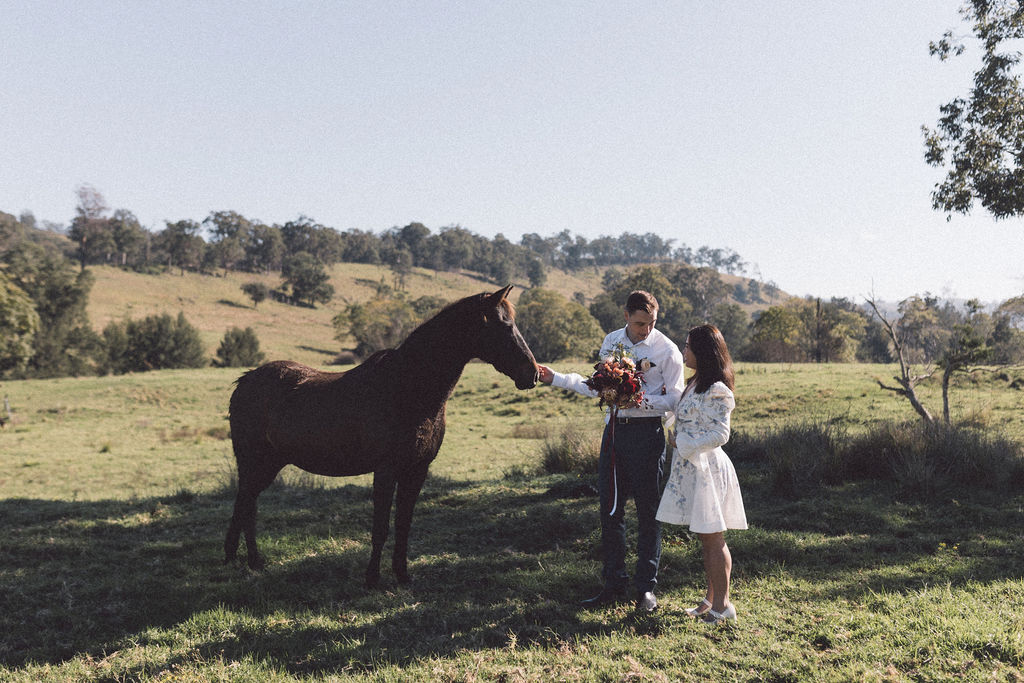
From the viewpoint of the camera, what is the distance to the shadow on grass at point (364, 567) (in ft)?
15.1

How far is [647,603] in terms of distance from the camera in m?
4.89

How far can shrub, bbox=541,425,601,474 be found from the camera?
428 inches

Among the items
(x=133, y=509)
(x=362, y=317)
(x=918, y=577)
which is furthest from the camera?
(x=362, y=317)

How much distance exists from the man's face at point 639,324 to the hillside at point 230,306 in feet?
180

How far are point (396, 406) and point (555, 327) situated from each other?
186ft

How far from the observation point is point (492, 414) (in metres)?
24.9

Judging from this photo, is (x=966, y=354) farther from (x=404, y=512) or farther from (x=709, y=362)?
(x=404, y=512)

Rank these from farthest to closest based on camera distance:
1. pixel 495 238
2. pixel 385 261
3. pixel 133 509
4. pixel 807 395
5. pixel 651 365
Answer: pixel 495 238, pixel 385 261, pixel 807 395, pixel 133 509, pixel 651 365

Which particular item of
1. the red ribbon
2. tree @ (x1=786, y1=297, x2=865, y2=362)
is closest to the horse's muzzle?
the red ribbon

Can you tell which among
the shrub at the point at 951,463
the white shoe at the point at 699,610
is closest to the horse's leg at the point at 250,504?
the white shoe at the point at 699,610

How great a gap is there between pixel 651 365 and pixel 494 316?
58.2 inches

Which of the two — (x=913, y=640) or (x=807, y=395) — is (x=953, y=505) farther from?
(x=807, y=395)

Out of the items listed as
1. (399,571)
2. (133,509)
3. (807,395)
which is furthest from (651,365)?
(807,395)

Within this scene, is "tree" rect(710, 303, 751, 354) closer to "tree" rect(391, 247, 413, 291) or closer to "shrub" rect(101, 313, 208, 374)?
"tree" rect(391, 247, 413, 291)
